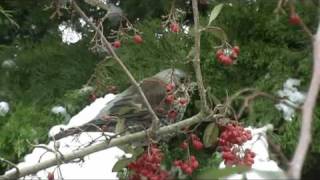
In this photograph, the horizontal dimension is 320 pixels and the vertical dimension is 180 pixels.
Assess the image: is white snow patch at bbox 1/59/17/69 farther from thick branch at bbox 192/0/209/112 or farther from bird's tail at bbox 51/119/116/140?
thick branch at bbox 192/0/209/112

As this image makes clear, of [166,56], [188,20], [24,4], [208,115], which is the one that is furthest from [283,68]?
[24,4]

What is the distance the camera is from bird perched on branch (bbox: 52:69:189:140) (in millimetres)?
1194

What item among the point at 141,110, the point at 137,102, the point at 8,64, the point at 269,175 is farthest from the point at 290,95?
the point at 269,175

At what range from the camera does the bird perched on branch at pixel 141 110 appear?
1.19 metres

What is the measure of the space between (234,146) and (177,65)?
874 millimetres

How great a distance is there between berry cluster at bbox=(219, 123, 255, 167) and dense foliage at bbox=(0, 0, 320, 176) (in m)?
0.63

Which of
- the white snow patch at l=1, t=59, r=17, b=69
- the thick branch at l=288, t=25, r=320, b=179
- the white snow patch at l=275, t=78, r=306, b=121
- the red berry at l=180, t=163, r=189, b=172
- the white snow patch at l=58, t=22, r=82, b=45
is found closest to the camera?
the thick branch at l=288, t=25, r=320, b=179

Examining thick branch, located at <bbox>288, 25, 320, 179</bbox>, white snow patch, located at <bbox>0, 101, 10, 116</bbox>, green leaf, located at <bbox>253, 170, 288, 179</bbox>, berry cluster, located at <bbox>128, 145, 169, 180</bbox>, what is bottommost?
berry cluster, located at <bbox>128, 145, 169, 180</bbox>

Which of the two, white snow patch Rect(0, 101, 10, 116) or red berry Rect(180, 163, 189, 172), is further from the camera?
white snow patch Rect(0, 101, 10, 116)

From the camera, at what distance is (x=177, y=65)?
74.2 inches

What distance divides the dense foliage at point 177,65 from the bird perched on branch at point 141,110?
17 cm

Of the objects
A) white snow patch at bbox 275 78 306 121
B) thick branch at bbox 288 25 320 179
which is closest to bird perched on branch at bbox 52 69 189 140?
white snow patch at bbox 275 78 306 121

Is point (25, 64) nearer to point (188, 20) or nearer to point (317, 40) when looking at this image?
point (188, 20)

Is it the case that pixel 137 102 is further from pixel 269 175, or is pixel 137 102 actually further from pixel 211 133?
pixel 269 175
